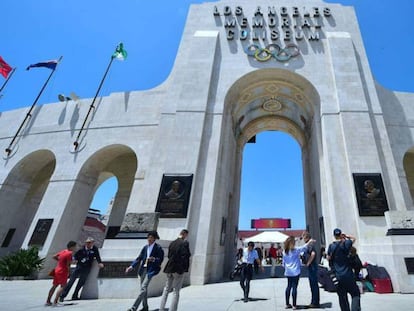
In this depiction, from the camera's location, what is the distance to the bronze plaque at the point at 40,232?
13.6m

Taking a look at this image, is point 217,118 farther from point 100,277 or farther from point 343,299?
point 343,299

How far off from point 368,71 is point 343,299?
1438cm

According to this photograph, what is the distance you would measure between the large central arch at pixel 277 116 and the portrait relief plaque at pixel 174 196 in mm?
3947

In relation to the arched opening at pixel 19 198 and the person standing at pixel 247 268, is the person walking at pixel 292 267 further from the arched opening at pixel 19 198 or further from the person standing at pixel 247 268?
the arched opening at pixel 19 198

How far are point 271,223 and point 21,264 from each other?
135 feet

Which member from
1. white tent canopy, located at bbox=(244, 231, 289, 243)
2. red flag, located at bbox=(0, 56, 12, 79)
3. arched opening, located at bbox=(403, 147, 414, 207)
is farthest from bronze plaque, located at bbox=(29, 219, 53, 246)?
arched opening, located at bbox=(403, 147, 414, 207)

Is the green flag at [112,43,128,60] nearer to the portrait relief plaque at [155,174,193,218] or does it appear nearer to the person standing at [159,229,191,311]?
the portrait relief plaque at [155,174,193,218]

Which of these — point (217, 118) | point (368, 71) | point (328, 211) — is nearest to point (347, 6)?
point (368, 71)

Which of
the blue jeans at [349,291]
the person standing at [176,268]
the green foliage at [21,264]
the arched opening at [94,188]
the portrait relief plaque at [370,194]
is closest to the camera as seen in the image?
the blue jeans at [349,291]

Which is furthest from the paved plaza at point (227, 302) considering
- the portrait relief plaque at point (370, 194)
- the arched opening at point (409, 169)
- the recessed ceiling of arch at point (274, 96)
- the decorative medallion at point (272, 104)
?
the arched opening at point (409, 169)

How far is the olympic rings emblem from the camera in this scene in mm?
14938

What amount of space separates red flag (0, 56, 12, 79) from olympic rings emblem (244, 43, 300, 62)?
18.5 m

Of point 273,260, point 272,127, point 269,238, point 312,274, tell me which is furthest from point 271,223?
point 312,274

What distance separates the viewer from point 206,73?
46.7 ft
